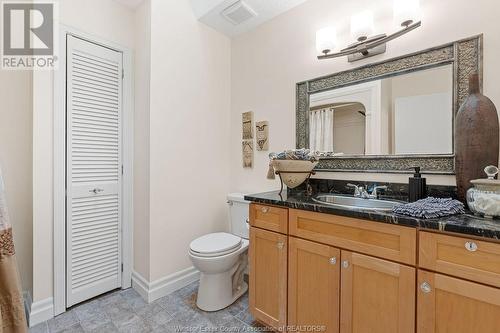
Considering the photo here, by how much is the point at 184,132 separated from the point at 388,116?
1597mm

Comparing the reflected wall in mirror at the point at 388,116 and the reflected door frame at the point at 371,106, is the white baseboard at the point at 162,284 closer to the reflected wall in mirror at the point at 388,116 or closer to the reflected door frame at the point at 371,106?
the reflected wall in mirror at the point at 388,116

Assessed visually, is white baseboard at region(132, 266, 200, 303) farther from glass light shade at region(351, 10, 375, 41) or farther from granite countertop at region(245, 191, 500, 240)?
glass light shade at region(351, 10, 375, 41)

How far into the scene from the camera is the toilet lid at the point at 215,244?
181cm

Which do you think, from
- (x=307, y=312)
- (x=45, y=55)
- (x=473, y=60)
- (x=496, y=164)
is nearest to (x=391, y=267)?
(x=307, y=312)

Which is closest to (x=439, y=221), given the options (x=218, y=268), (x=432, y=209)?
(x=432, y=209)

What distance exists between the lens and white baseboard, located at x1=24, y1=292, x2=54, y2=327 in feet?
5.50

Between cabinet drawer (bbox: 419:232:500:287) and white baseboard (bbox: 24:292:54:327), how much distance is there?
7.48 ft

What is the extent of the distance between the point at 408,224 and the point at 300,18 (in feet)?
5.83

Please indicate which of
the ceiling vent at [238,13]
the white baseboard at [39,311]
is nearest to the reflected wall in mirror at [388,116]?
the ceiling vent at [238,13]

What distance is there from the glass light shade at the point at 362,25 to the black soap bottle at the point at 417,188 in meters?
0.93

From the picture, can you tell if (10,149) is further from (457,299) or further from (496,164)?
(496,164)

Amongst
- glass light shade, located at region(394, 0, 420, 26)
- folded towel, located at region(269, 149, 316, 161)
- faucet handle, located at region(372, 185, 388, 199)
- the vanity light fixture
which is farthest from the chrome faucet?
glass light shade, located at region(394, 0, 420, 26)

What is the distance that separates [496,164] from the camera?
121 centimetres

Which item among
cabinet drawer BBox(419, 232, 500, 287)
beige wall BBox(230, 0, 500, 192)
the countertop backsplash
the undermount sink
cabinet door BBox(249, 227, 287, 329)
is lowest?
cabinet door BBox(249, 227, 287, 329)
